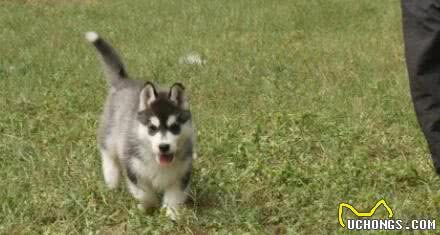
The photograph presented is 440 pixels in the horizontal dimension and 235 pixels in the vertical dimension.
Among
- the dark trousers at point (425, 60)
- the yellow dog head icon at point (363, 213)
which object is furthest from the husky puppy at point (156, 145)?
the dark trousers at point (425, 60)

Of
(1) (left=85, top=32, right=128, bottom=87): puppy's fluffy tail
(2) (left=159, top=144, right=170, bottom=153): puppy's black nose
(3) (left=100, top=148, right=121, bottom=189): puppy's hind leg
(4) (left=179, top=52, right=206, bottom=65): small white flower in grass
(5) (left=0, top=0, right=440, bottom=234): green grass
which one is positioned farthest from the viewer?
(4) (left=179, top=52, right=206, bottom=65): small white flower in grass

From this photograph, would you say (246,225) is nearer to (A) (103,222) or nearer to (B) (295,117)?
(A) (103,222)

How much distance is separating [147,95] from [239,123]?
2270 millimetres

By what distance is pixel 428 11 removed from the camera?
14.4 feet

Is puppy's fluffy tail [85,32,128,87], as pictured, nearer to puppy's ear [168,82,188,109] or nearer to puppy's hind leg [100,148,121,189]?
puppy's hind leg [100,148,121,189]

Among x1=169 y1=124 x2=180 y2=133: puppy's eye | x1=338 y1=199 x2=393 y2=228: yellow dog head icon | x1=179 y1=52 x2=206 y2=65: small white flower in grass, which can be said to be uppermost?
x1=179 y1=52 x2=206 y2=65: small white flower in grass

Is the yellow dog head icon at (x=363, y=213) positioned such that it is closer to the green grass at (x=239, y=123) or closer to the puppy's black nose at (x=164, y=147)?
the green grass at (x=239, y=123)

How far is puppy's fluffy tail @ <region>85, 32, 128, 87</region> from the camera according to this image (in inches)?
236

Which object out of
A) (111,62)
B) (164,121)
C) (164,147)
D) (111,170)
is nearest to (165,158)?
(164,147)

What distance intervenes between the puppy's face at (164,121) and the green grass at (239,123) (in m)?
0.56

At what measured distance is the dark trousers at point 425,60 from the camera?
174 inches

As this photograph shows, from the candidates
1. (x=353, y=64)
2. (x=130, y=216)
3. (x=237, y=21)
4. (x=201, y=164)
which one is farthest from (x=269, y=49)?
(x=130, y=216)

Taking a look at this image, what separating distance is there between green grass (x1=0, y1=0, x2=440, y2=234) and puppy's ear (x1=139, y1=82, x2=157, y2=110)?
807 millimetres

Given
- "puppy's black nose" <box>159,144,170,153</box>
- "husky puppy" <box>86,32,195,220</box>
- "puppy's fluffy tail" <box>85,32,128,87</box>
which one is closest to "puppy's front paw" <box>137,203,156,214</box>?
"husky puppy" <box>86,32,195,220</box>
